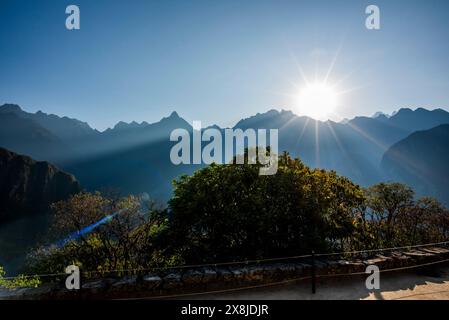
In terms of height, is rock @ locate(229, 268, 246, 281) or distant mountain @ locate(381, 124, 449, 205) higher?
distant mountain @ locate(381, 124, 449, 205)

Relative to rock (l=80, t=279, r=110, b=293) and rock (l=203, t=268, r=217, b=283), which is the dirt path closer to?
rock (l=203, t=268, r=217, b=283)

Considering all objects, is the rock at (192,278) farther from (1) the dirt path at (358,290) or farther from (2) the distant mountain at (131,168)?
(2) the distant mountain at (131,168)

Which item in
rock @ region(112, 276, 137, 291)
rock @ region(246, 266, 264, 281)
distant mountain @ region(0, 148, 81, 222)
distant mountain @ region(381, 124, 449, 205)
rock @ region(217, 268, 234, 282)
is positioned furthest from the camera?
distant mountain @ region(381, 124, 449, 205)

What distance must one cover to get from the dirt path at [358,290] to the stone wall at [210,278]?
0.24 metres

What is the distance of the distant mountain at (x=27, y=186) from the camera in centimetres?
7569

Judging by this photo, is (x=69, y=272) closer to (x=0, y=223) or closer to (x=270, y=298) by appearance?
(x=270, y=298)

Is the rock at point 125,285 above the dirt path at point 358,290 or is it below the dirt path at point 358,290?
above

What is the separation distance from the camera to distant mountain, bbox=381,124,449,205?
536ft

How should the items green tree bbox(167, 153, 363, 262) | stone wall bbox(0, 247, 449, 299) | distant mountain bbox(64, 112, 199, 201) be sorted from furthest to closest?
1. distant mountain bbox(64, 112, 199, 201)
2. green tree bbox(167, 153, 363, 262)
3. stone wall bbox(0, 247, 449, 299)

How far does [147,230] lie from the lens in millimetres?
12484

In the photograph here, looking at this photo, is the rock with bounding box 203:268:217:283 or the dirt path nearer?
the dirt path

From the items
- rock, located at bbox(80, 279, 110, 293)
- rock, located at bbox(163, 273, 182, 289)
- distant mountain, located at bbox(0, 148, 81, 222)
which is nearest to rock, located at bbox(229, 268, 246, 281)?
rock, located at bbox(163, 273, 182, 289)

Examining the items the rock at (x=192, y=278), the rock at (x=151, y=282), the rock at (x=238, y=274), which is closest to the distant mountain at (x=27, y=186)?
the rock at (x=151, y=282)

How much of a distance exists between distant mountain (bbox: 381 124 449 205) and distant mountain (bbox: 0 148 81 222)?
187828 mm
